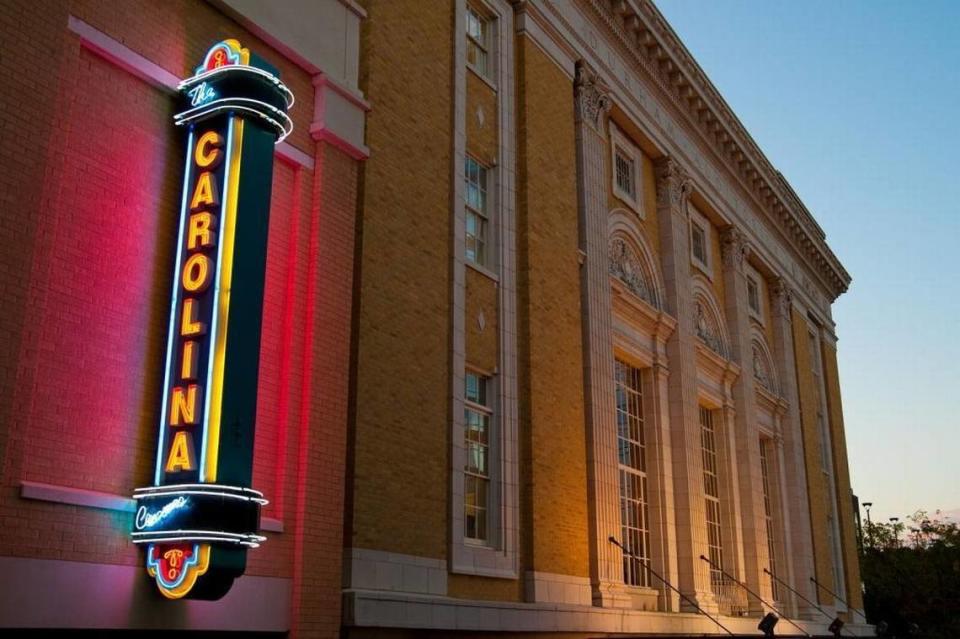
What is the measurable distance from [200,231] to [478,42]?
9.67 meters

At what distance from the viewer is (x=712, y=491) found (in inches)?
1038

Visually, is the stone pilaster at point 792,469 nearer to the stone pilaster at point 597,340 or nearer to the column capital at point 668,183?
the column capital at point 668,183

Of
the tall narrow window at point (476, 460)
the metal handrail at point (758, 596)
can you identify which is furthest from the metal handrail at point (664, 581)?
the tall narrow window at point (476, 460)

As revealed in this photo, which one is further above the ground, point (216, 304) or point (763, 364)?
point (763, 364)

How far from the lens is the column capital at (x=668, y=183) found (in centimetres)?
2562

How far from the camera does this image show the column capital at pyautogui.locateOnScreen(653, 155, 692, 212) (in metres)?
25.6

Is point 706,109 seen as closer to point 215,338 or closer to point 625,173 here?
point 625,173

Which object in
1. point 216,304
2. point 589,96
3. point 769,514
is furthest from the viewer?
point 769,514

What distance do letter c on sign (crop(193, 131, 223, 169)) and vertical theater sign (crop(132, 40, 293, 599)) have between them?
0.01m

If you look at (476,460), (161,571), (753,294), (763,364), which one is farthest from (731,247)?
(161,571)

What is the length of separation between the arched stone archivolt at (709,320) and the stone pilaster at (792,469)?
5.51 meters

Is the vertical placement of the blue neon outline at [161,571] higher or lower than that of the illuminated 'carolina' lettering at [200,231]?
lower

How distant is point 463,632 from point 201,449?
6074 millimetres

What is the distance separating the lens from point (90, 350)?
9875 mm
